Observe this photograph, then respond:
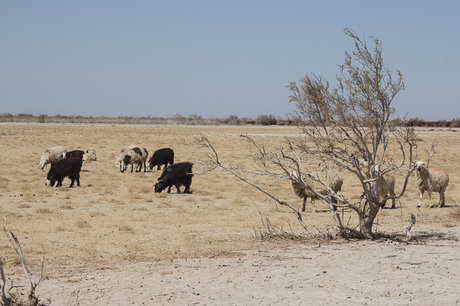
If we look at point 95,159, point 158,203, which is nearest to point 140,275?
point 158,203

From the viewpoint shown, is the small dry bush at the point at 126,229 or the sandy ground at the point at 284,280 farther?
the small dry bush at the point at 126,229

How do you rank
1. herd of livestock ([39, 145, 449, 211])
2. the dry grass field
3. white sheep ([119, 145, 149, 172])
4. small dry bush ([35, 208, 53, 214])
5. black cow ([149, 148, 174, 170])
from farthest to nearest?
black cow ([149, 148, 174, 170]), white sheep ([119, 145, 149, 172]), small dry bush ([35, 208, 53, 214]), herd of livestock ([39, 145, 449, 211]), the dry grass field

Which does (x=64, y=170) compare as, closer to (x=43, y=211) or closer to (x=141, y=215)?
(x=43, y=211)

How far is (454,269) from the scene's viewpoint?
8836 mm

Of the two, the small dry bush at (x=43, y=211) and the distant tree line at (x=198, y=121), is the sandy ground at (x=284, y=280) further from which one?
the distant tree line at (x=198, y=121)

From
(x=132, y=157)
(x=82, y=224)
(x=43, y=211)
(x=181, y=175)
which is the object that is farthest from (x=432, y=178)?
(x=132, y=157)

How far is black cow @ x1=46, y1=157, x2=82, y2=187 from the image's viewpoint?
21.0 m

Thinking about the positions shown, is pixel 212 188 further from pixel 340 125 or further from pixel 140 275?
pixel 140 275

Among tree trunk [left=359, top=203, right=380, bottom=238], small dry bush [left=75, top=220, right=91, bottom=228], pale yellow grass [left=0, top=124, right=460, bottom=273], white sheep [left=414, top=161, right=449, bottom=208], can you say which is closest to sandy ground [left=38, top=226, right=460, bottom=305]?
tree trunk [left=359, top=203, right=380, bottom=238]

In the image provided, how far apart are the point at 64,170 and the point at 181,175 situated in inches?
173

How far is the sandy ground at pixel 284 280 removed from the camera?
7.54 meters

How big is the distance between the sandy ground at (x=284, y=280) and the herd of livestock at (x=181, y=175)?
1.60 m

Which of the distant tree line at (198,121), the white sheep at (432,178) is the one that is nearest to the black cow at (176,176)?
the white sheep at (432,178)

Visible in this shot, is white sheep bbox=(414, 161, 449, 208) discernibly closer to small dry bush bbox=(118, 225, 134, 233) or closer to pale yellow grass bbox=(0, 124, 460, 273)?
pale yellow grass bbox=(0, 124, 460, 273)
